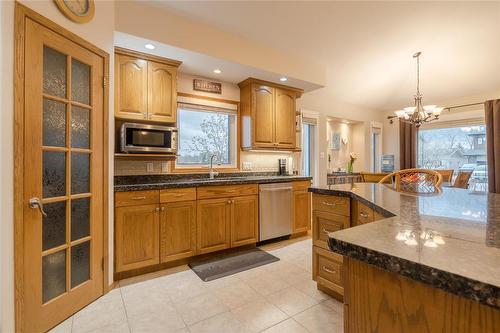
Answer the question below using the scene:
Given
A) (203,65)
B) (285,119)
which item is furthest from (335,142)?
(203,65)

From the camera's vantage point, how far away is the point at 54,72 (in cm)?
181

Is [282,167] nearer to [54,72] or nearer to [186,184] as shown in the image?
[186,184]

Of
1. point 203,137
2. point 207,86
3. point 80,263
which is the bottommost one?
point 80,263

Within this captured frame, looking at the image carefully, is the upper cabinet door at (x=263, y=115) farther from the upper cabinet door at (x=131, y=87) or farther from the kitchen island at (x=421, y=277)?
the kitchen island at (x=421, y=277)

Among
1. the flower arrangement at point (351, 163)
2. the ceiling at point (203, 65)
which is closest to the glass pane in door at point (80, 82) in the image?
the ceiling at point (203, 65)

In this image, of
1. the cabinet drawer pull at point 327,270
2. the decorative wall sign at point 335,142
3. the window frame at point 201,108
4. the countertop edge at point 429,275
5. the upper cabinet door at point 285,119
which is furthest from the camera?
the decorative wall sign at point 335,142

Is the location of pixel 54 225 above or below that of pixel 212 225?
above

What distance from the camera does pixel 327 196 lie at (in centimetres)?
211

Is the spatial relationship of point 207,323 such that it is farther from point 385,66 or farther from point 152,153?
point 385,66

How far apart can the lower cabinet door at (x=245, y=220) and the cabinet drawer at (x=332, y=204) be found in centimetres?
113

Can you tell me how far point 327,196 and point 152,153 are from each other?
76.7 inches

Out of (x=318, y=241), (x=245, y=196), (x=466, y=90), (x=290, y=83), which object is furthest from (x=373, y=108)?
(x=318, y=241)

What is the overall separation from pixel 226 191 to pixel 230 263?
84 cm

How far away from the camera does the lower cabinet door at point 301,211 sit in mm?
3658
